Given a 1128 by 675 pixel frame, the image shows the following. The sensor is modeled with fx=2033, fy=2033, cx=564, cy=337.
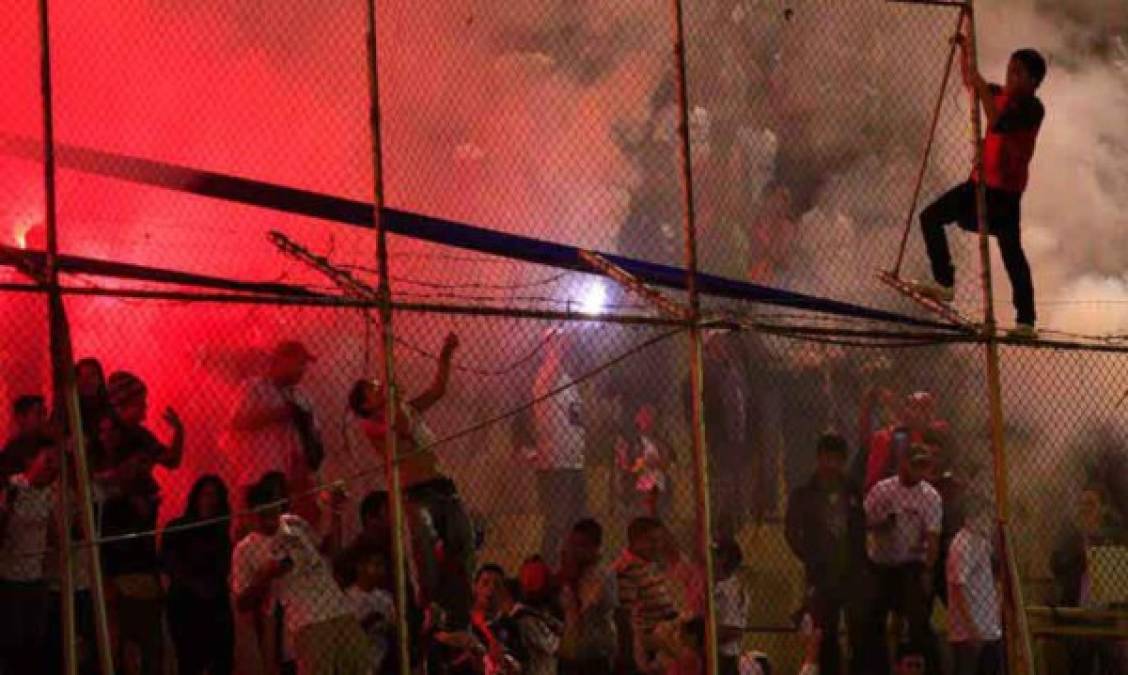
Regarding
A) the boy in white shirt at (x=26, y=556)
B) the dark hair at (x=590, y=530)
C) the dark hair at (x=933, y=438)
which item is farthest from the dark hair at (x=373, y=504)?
the dark hair at (x=933, y=438)

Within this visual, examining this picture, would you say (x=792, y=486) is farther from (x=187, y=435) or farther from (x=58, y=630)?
(x=58, y=630)

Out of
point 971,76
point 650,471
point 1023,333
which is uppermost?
point 971,76

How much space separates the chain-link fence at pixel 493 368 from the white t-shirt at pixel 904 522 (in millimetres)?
29

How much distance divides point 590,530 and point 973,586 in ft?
9.01

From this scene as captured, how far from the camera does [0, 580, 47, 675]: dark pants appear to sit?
10.2 meters

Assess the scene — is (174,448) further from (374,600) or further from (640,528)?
(640,528)

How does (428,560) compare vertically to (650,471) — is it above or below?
below

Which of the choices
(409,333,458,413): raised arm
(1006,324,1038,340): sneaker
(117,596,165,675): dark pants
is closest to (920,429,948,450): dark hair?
(1006,324,1038,340): sneaker

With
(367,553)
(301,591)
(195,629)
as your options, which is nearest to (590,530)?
(367,553)

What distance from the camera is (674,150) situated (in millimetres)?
15477

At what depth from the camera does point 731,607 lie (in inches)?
510

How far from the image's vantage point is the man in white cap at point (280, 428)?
38.7ft

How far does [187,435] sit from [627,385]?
356cm

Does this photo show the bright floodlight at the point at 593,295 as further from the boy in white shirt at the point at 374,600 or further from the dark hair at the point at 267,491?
the dark hair at the point at 267,491
